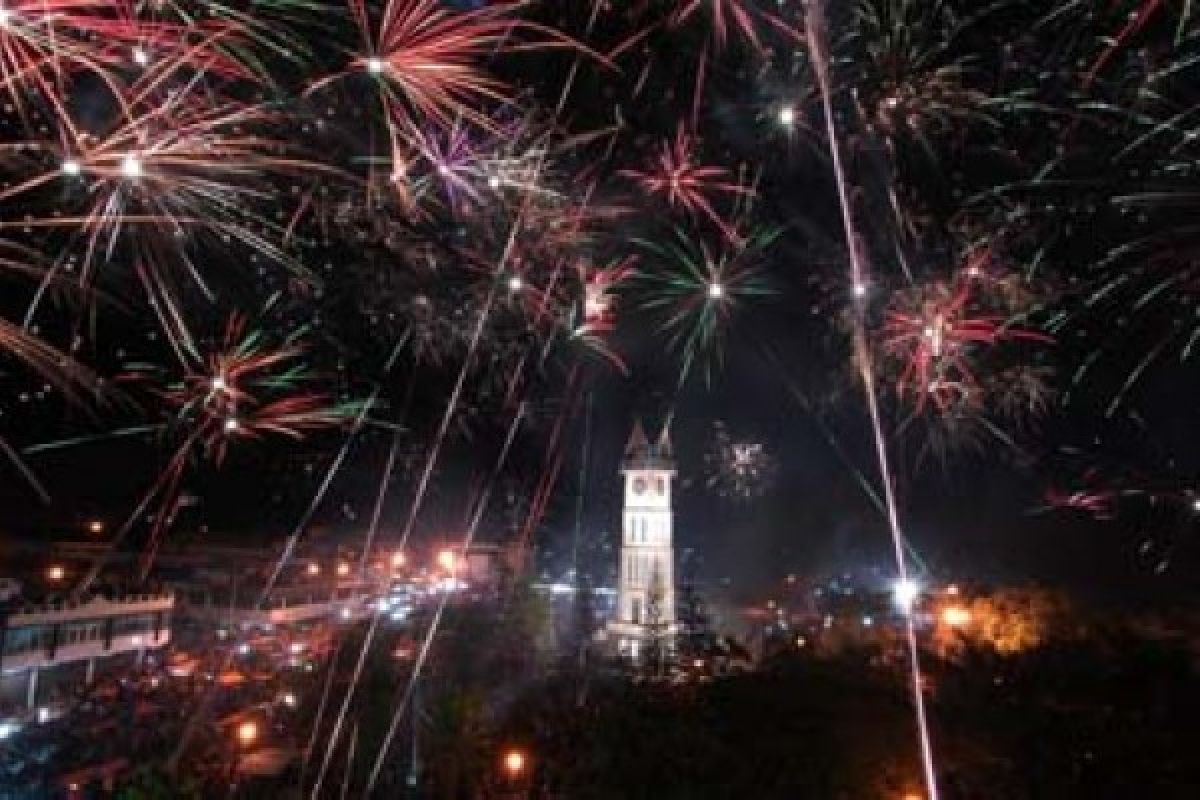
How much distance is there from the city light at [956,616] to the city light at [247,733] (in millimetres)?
16534

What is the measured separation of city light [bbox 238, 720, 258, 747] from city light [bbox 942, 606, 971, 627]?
54.2 feet

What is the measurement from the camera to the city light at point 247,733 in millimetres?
22547

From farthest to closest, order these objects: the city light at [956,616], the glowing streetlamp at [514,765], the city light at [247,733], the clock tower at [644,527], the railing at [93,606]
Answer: the clock tower at [644,527] → the railing at [93,606] → the city light at [247,733] → the city light at [956,616] → the glowing streetlamp at [514,765]

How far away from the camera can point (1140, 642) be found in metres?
14.8

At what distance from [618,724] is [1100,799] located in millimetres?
8883

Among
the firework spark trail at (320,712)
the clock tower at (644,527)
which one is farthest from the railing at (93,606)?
the clock tower at (644,527)

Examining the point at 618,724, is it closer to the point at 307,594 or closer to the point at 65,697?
the point at 65,697

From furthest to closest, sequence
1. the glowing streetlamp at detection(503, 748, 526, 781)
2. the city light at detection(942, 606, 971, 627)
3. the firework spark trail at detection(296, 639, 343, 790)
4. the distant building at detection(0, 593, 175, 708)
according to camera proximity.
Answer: the distant building at detection(0, 593, 175, 708) < the firework spark trail at detection(296, 639, 343, 790) < the city light at detection(942, 606, 971, 627) < the glowing streetlamp at detection(503, 748, 526, 781)

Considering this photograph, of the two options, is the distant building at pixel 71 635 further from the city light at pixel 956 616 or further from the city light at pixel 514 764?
the city light at pixel 956 616

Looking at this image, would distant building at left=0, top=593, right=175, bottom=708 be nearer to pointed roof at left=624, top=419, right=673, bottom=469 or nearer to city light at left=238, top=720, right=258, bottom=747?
city light at left=238, top=720, right=258, bottom=747

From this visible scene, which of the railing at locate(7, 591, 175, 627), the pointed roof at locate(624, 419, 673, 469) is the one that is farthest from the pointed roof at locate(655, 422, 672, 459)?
the railing at locate(7, 591, 175, 627)

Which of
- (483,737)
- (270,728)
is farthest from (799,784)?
(270,728)

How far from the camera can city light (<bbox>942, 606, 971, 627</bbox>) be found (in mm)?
19688

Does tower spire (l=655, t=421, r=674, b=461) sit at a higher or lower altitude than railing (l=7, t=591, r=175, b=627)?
higher
